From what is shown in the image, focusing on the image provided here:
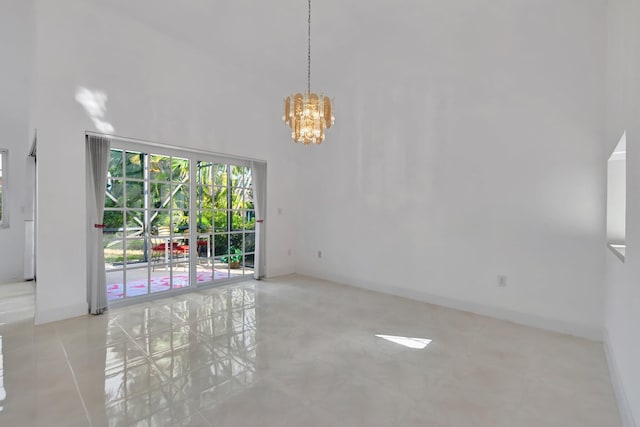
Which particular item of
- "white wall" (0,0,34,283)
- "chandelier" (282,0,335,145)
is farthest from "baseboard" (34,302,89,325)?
"chandelier" (282,0,335,145)

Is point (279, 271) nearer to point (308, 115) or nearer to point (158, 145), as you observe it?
point (158, 145)

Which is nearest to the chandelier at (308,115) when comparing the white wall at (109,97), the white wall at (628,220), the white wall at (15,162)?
the white wall at (109,97)

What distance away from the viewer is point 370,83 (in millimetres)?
4934

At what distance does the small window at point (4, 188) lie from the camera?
5461mm

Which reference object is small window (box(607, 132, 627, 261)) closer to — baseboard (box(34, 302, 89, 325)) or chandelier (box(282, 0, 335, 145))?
chandelier (box(282, 0, 335, 145))

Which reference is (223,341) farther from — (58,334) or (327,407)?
(58,334)

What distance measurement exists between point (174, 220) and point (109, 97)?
5.90 ft

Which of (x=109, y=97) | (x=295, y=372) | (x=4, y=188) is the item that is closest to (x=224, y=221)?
(x=109, y=97)

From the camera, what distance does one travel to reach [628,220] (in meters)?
1.89

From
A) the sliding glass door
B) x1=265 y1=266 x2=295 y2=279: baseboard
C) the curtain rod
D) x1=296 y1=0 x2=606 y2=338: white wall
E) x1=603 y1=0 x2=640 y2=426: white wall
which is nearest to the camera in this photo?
x1=603 y1=0 x2=640 y2=426: white wall

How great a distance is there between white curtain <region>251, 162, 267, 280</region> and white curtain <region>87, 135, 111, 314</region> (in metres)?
2.27

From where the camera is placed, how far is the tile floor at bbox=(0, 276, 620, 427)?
6.37ft

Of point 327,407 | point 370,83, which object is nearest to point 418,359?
point 327,407

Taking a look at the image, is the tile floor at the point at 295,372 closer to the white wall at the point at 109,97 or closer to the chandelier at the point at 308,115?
the white wall at the point at 109,97
